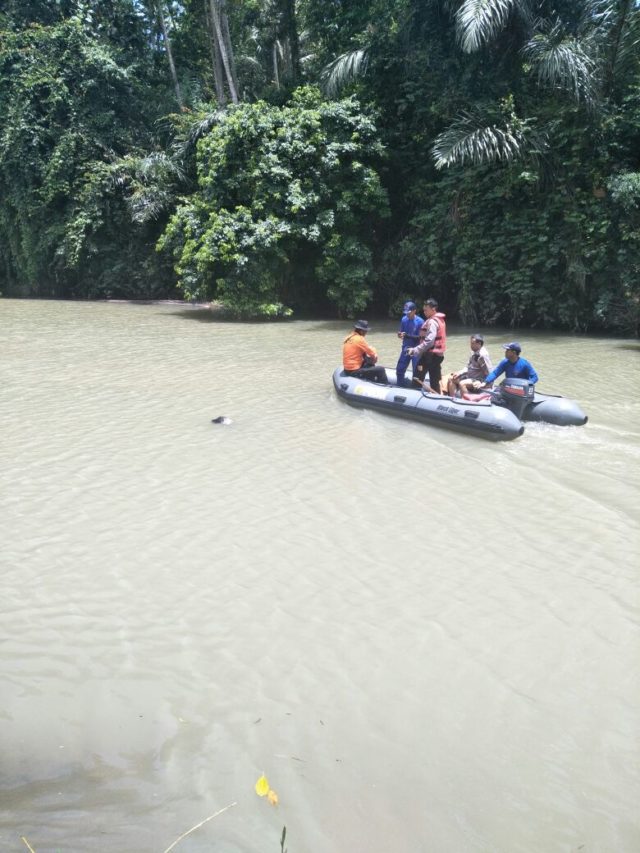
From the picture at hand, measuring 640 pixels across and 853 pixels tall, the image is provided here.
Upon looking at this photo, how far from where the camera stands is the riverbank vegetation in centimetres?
1502

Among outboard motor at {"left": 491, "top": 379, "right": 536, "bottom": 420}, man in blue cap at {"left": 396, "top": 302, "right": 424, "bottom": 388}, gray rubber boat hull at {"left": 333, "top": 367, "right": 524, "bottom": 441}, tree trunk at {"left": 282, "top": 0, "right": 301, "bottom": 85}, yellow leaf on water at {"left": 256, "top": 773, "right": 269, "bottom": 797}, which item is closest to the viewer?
yellow leaf on water at {"left": 256, "top": 773, "right": 269, "bottom": 797}

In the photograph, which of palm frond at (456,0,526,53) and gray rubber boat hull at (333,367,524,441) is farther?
palm frond at (456,0,526,53)

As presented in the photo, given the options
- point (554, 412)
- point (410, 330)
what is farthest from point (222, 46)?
point (554, 412)

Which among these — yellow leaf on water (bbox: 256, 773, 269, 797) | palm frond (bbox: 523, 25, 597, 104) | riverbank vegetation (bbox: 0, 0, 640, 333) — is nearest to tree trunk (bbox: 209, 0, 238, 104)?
riverbank vegetation (bbox: 0, 0, 640, 333)

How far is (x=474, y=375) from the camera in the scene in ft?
29.8

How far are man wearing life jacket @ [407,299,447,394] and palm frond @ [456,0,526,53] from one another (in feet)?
25.7

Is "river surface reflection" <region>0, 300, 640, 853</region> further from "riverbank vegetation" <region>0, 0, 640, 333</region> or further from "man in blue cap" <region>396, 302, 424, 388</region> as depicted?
"riverbank vegetation" <region>0, 0, 640, 333</region>

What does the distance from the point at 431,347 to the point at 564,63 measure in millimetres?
8339

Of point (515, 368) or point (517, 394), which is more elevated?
point (515, 368)

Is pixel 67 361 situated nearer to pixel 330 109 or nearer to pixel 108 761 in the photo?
pixel 330 109

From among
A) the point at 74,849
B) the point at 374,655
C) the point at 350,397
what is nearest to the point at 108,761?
the point at 74,849

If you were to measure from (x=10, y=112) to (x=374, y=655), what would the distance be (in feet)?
91.6

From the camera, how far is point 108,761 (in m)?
3.15

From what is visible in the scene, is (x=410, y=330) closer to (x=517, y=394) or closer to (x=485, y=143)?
(x=517, y=394)
